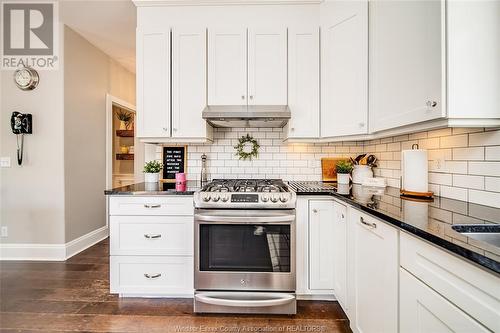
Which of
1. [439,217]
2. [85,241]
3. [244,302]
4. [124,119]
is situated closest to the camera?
[439,217]

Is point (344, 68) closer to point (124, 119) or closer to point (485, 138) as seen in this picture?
point (485, 138)

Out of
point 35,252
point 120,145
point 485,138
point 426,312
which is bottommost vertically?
point 35,252

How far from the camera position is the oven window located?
6.20 ft

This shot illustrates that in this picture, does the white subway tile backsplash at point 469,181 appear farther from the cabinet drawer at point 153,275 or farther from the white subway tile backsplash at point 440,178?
the cabinet drawer at point 153,275

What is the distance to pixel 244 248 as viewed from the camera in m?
1.90

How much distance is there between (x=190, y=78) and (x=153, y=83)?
0.36m

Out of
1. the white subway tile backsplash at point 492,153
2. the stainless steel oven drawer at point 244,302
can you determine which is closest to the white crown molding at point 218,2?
the white subway tile backsplash at point 492,153

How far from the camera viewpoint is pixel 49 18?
286 cm

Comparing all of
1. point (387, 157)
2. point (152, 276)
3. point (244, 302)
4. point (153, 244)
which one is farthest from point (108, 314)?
point (387, 157)

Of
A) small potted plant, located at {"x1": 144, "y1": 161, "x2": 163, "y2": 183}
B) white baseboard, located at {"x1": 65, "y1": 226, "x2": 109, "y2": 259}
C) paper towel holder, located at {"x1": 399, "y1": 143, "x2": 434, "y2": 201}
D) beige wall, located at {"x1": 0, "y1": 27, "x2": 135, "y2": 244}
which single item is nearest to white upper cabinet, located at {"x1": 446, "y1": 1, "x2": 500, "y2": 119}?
paper towel holder, located at {"x1": 399, "y1": 143, "x2": 434, "y2": 201}

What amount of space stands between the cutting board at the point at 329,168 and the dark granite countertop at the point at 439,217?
2.52ft

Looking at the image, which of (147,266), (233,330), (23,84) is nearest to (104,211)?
(23,84)

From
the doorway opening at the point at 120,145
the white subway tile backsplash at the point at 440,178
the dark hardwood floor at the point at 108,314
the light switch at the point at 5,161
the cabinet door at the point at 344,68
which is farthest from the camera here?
the doorway opening at the point at 120,145

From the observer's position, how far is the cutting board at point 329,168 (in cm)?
261
